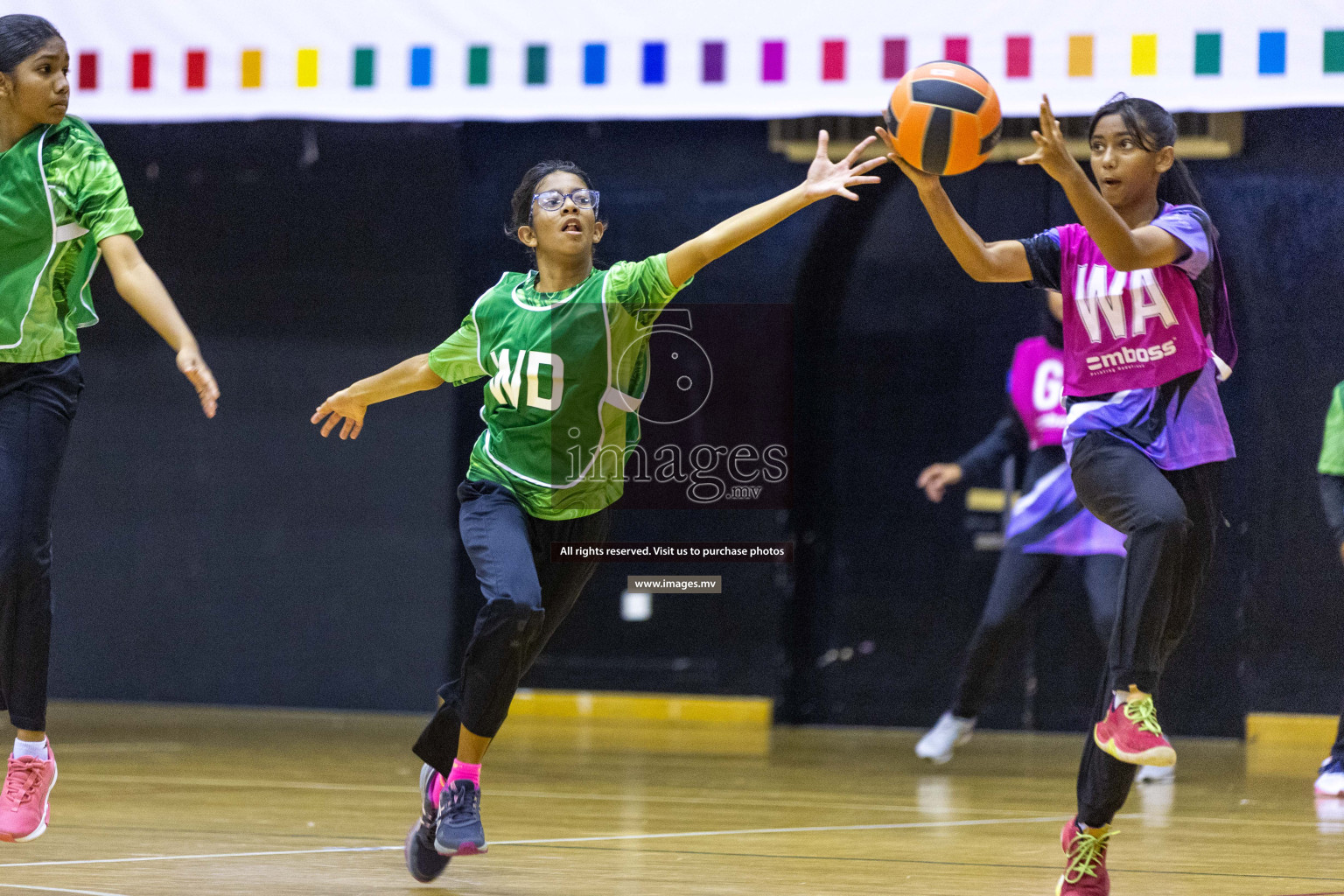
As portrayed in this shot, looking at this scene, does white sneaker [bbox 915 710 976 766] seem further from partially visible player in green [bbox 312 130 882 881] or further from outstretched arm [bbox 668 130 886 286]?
outstretched arm [bbox 668 130 886 286]

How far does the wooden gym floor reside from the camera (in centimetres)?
364

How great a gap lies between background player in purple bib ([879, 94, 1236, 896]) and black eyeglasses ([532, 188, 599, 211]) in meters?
0.80

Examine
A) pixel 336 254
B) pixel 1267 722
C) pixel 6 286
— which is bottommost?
pixel 1267 722

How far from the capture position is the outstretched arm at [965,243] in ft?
11.2

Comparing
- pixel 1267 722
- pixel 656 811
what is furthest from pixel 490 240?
pixel 1267 722

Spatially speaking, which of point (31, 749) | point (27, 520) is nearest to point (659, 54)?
point (27, 520)

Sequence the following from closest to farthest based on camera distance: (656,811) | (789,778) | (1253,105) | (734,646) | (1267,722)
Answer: (656,811)
(1253,105)
(789,778)
(1267,722)
(734,646)

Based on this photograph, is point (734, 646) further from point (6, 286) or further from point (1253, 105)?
point (6, 286)

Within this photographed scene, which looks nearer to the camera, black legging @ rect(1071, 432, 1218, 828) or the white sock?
black legging @ rect(1071, 432, 1218, 828)

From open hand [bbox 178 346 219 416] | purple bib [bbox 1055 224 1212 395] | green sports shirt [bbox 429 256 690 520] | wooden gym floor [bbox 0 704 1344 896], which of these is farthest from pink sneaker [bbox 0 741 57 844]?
purple bib [bbox 1055 224 1212 395]

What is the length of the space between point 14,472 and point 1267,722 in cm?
552

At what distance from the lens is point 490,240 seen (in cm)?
779

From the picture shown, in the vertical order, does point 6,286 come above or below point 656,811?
above

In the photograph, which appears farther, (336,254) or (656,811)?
(336,254)
